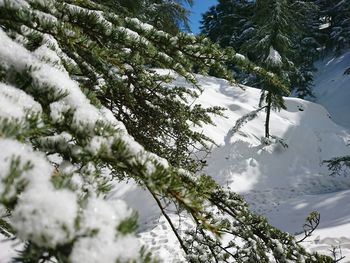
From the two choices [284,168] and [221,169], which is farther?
[284,168]

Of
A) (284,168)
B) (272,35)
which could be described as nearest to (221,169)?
(284,168)

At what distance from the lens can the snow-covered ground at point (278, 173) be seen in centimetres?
941

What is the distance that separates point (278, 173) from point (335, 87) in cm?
1719

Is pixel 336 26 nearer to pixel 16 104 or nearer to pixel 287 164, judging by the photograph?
pixel 287 164

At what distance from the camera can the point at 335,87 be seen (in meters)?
28.5

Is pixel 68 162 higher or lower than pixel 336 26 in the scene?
lower

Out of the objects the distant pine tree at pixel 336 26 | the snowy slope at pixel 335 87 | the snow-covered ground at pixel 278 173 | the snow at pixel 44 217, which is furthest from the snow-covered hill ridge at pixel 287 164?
the distant pine tree at pixel 336 26

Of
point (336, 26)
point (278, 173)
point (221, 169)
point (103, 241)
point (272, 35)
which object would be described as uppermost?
point (336, 26)

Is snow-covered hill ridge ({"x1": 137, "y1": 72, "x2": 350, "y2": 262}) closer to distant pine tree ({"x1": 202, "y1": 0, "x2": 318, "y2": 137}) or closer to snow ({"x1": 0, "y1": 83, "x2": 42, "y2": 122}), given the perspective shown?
distant pine tree ({"x1": 202, "y1": 0, "x2": 318, "y2": 137})

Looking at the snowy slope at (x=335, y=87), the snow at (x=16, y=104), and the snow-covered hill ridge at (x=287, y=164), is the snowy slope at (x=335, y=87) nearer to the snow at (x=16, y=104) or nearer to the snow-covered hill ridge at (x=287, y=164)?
the snow-covered hill ridge at (x=287, y=164)

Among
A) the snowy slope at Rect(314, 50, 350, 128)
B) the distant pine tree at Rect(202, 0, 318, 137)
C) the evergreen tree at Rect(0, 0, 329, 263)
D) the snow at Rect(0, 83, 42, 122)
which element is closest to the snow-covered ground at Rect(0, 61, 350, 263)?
the distant pine tree at Rect(202, 0, 318, 137)

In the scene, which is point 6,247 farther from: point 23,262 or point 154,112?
point 23,262

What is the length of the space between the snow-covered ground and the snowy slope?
5848 mm

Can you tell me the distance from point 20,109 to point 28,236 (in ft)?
1.37
